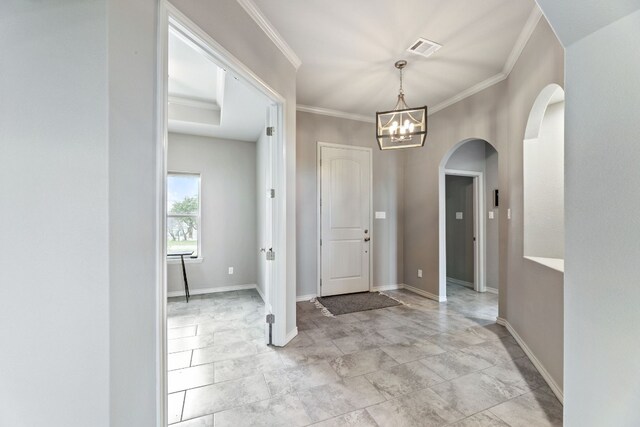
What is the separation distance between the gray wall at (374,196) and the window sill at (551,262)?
7.35ft

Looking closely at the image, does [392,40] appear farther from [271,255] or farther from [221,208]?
[221,208]

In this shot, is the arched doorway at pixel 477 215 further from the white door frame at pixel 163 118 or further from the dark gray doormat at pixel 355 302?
the white door frame at pixel 163 118

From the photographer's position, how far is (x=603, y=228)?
0.73m

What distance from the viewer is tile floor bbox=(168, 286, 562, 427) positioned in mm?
1644

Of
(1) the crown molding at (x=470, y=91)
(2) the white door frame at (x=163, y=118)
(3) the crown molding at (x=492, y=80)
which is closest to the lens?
(2) the white door frame at (x=163, y=118)

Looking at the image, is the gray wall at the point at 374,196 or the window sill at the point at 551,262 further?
the gray wall at the point at 374,196

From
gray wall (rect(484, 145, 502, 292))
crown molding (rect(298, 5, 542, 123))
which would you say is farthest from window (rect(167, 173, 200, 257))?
gray wall (rect(484, 145, 502, 292))

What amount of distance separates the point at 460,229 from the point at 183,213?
5135 mm

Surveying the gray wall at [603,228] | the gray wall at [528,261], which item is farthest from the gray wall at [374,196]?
the gray wall at [603,228]

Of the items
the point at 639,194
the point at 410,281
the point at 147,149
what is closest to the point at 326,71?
the point at 147,149

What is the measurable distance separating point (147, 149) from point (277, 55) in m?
1.83

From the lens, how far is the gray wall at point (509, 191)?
200 cm

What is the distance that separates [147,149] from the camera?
1.21 m

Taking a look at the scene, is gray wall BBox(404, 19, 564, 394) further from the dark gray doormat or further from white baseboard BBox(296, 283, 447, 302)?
the dark gray doormat
